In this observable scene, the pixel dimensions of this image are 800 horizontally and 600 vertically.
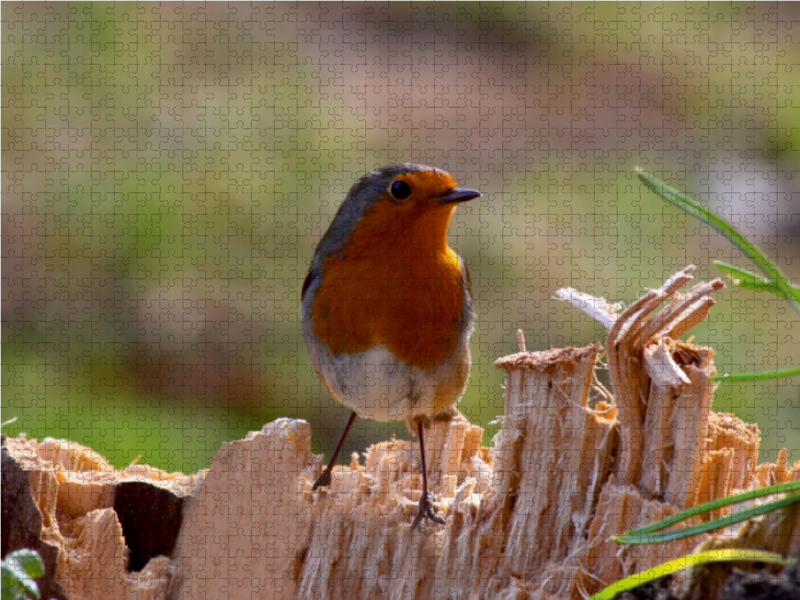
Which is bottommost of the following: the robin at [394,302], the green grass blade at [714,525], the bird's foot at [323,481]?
the bird's foot at [323,481]

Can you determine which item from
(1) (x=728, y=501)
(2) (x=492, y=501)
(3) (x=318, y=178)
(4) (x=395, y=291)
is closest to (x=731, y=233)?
(1) (x=728, y=501)

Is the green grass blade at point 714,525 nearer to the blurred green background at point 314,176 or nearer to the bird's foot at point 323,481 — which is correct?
the bird's foot at point 323,481

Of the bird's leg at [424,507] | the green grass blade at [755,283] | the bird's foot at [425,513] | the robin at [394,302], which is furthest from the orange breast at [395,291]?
the green grass blade at [755,283]

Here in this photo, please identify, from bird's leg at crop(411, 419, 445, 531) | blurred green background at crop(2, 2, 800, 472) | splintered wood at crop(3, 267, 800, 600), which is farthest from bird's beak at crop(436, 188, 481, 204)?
blurred green background at crop(2, 2, 800, 472)

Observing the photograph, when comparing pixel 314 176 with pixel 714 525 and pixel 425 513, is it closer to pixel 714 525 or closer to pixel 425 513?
pixel 425 513

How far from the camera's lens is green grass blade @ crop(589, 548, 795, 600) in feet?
7.18

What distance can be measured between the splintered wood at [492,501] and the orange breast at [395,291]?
0.44 meters

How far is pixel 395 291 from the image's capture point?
3539 millimetres

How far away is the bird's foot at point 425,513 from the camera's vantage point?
3.21 metres

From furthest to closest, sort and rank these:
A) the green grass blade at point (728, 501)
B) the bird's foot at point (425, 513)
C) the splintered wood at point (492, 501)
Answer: the bird's foot at point (425, 513) < the splintered wood at point (492, 501) < the green grass blade at point (728, 501)

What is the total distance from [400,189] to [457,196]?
222mm

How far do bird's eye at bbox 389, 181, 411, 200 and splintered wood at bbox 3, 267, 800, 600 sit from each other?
0.78 m

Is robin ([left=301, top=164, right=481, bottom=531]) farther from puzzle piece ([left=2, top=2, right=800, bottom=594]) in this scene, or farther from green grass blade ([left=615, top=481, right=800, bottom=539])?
puzzle piece ([left=2, top=2, right=800, bottom=594])

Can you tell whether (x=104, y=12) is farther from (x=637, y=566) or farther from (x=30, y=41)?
(x=637, y=566)
